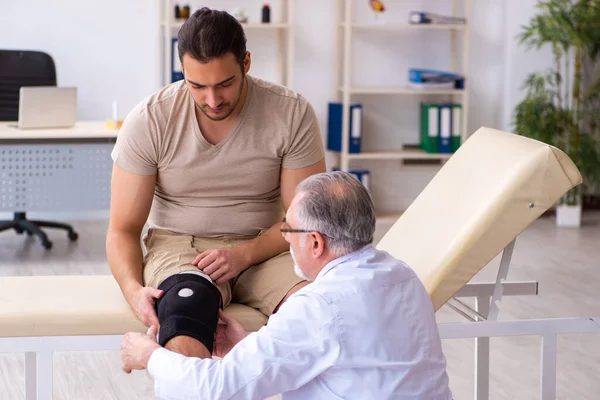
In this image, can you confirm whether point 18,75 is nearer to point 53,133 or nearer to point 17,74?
point 17,74

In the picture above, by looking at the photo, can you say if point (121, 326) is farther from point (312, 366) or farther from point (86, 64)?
point (86, 64)

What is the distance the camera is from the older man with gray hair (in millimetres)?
1418

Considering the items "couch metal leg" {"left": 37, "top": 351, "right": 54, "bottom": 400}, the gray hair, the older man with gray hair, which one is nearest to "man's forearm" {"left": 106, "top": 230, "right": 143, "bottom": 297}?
"couch metal leg" {"left": 37, "top": 351, "right": 54, "bottom": 400}

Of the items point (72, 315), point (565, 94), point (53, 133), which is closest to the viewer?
point (72, 315)

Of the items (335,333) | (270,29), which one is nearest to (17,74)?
(270,29)

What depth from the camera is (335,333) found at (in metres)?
1.41

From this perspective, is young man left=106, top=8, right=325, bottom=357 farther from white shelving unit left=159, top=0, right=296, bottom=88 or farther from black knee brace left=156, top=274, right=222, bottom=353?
white shelving unit left=159, top=0, right=296, bottom=88

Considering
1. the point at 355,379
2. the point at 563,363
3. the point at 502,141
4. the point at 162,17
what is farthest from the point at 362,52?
the point at 355,379

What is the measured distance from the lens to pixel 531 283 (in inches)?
95.0

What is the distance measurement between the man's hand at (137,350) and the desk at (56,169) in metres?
2.71

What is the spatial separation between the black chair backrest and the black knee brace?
307 centimetres

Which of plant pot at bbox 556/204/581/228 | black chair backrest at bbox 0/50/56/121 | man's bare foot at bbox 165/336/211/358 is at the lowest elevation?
plant pot at bbox 556/204/581/228

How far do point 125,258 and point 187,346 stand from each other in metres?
0.51

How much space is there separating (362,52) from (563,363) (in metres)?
3.12
